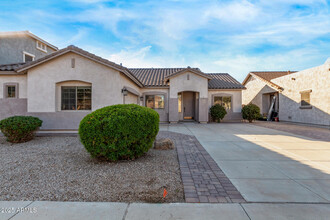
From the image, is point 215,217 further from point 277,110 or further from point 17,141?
point 277,110

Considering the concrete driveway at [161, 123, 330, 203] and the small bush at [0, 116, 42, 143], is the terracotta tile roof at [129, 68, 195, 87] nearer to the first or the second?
the small bush at [0, 116, 42, 143]

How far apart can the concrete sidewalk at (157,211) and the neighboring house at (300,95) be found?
47.3 feet

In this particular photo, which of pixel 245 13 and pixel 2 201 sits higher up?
pixel 245 13

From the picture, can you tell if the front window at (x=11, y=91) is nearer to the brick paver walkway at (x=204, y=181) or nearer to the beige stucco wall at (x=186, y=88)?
the brick paver walkway at (x=204, y=181)

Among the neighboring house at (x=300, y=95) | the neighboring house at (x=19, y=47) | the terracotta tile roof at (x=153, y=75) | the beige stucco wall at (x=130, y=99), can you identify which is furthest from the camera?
the terracotta tile roof at (x=153, y=75)

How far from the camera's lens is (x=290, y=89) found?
1650 cm

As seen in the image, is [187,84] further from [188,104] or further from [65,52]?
[65,52]

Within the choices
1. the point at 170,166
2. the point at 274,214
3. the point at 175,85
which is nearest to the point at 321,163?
the point at 274,214

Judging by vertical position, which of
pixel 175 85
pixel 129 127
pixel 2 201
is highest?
pixel 175 85

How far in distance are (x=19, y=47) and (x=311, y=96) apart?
26436mm

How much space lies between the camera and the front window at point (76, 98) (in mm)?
9469

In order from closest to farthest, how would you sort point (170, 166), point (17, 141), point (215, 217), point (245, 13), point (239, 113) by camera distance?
point (215, 217) → point (170, 166) → point (17, 141) → point (245, 13) → point (239, 113)

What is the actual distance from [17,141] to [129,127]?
6.76m

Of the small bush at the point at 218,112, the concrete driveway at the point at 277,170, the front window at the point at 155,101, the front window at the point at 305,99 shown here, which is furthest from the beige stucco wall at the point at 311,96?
the front window at the point at 155,101
